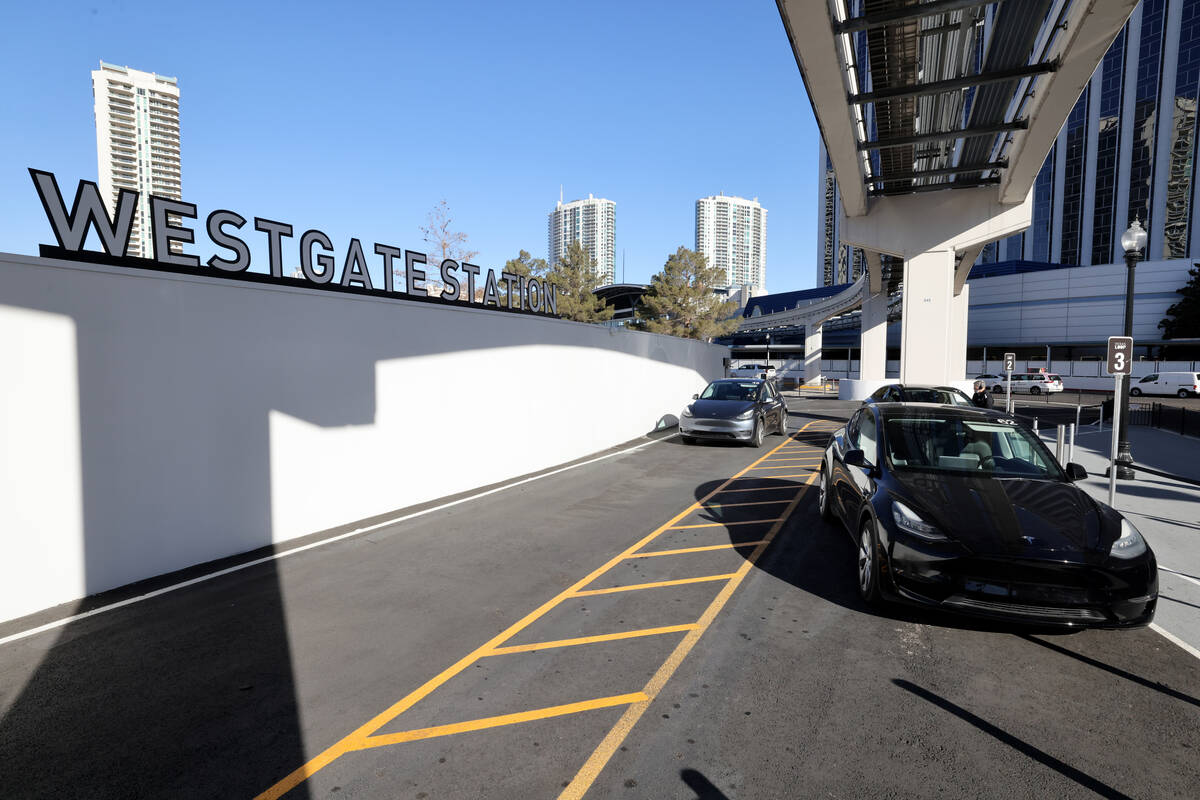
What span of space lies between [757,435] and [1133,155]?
227ft

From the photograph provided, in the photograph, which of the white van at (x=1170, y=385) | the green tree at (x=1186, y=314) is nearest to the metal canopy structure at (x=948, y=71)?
the white van at (x=1170, y=385)

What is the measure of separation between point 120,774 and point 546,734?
2241 millimetres

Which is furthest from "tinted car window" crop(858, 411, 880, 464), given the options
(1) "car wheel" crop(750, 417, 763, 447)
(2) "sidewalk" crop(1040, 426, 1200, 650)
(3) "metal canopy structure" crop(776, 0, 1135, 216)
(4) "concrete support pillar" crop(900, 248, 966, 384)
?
(4) "concrete support pillar" crop(900, 248, 966, 384)

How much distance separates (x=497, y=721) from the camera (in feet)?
11.5

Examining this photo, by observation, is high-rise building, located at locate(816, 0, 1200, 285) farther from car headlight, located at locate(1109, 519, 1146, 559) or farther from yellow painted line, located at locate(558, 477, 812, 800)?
yellow painted line, located at locate(558, 477, 812, 800)

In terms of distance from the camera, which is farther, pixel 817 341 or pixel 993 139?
pixel 817 341

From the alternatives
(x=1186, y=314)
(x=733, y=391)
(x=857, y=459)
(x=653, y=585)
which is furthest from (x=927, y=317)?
(x=1186, y=314)

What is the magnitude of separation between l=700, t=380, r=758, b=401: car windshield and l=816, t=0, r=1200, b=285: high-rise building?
2200 inches

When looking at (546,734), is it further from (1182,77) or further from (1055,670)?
(1182,77)

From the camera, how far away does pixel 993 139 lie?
16219 millimetres

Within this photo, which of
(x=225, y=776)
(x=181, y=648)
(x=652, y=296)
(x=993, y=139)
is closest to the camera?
(x=225, y=776)

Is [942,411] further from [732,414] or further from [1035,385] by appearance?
[1035,385]

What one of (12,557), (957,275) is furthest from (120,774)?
(957,275)

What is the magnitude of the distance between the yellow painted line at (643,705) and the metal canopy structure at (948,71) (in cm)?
956
